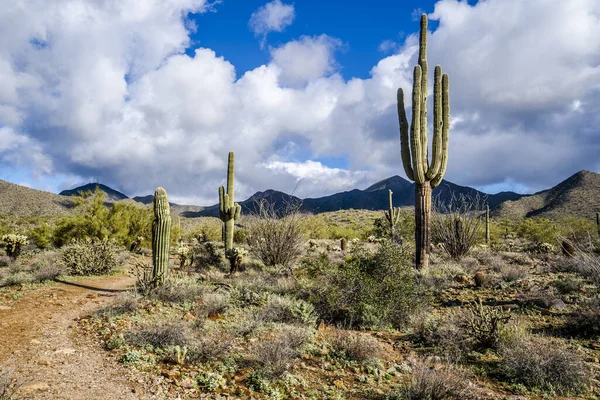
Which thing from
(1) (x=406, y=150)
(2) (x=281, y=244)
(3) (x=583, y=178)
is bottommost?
(2) (x=281, y=244)

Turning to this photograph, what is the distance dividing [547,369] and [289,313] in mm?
4185

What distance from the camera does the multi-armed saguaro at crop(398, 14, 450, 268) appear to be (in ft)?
39.2

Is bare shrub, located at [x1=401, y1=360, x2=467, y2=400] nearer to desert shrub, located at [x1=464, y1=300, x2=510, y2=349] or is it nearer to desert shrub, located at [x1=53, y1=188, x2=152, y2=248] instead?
desert shrub, located at [x1=464, y1=300, x2=510, y2=349]

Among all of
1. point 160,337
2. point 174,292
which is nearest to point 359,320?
point 160,337

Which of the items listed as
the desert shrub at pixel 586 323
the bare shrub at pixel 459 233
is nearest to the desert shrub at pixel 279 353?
the desert shrub at pixel 586 323

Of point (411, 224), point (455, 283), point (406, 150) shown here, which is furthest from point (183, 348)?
point (411, 224)

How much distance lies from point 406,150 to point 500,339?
7.71m

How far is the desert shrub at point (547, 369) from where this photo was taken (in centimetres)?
A: 490

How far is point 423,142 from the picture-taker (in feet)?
40.8

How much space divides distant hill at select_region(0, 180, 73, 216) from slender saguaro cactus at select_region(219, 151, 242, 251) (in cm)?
3346

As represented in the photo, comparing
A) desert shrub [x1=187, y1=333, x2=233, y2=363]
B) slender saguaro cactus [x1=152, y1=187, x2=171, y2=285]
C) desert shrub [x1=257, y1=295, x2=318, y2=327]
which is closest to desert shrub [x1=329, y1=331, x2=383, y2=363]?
desert shrub [x1=257, y1=295, x2=318, y2=327]

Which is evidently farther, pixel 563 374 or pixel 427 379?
pixel 563 374

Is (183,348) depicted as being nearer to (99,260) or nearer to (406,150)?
(99,260)

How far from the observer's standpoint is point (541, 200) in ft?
172
